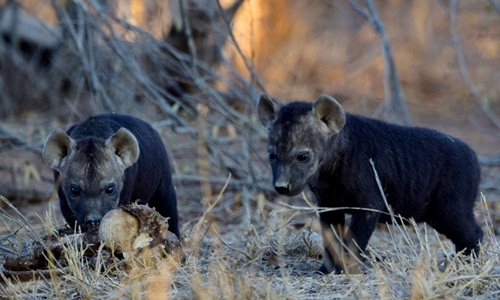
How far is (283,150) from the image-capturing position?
6074 millimetres

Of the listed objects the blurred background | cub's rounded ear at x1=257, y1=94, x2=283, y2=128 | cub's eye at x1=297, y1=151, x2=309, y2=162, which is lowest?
the blurred background

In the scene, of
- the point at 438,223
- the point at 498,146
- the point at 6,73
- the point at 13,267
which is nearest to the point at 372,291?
the point at 438,223

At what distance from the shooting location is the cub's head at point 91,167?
576cm

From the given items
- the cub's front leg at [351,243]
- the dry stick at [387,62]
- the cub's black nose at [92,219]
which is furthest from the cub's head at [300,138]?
the dry stick at [387,62]

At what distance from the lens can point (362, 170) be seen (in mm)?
6211

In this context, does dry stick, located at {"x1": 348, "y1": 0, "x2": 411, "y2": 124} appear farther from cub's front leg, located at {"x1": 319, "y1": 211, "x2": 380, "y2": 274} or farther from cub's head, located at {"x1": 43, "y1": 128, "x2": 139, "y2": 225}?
cub's head, located at {"x1": 43, "y1": 128, "x2": 139, "y2": 225}

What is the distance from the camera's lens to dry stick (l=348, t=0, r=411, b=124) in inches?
356

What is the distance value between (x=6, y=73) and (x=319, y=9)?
8.20 meters

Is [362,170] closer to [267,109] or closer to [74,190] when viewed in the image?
[267,109]

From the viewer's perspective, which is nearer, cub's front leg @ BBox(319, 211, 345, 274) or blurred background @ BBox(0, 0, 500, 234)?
cub's front leg @ BBox(319, 211, 345, 274)

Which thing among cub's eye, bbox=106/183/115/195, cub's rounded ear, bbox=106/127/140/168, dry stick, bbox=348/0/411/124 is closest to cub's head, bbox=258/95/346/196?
cub's rounded ear, bbox=106/127/140/168

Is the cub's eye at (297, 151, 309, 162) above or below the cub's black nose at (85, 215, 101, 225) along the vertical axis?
above

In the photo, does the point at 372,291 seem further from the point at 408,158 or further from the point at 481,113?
the point at 481,113

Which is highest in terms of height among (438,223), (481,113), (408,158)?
(408,158)
